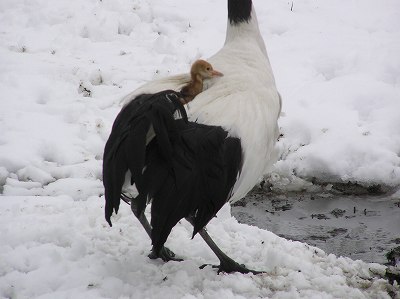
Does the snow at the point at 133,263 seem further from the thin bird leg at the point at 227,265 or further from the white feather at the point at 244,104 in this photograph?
the white feather at the point at 244,104

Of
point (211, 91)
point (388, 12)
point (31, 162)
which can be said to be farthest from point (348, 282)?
point (388, 12)

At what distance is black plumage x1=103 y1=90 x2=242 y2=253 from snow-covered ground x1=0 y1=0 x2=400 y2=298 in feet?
1.78

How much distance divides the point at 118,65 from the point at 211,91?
405 cm

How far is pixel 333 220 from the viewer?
5.35 metres

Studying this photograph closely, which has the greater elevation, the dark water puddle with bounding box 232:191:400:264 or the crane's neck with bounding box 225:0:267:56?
the crane's neck with bounding box 225:0:267:56

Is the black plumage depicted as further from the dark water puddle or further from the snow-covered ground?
the dark water puddle

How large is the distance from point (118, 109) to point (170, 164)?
3.52 meters

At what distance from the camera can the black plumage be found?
331 cm

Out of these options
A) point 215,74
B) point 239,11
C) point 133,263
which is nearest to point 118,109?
point 239,11

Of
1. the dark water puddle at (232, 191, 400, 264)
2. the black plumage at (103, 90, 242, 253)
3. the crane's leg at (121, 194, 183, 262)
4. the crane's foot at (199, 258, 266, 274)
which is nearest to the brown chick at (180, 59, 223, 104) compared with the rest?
the black plumage at (103, 90, 242, 253)

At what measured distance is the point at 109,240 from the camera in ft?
14.1

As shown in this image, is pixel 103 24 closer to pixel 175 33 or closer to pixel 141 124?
pixel 175 33

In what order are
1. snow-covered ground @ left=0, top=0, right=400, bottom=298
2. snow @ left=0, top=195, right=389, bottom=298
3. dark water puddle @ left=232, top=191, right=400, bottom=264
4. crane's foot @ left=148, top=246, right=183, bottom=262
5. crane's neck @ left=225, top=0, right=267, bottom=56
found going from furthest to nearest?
1. dark water puddle @ left=232, top=191, right=400, bottom=264
2. crane's neck @ left=225, top=0, right=267, bottom=56
3. crane's foot @ left=148, top=246, right=183, bottom=262
4. snow-covered ground @ left=0, top=0, right=400, bottom=298
5. snow @ left=0, top=195, right=389, bottom=298

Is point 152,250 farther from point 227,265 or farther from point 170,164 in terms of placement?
point 170,164
